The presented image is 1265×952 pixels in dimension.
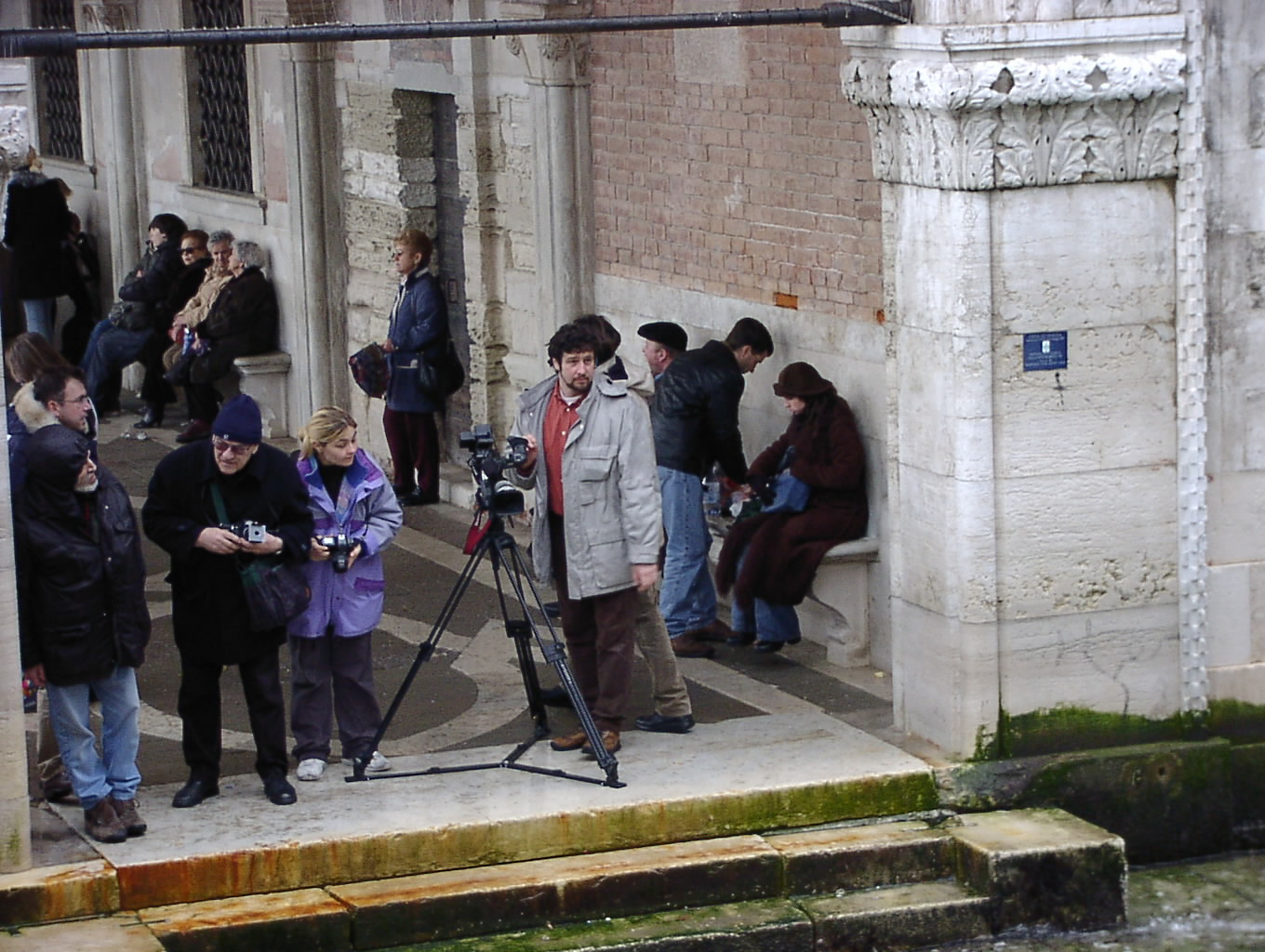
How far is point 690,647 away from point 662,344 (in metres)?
1.37

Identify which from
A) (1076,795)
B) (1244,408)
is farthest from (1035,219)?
(1076,795)

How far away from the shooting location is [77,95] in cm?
1845

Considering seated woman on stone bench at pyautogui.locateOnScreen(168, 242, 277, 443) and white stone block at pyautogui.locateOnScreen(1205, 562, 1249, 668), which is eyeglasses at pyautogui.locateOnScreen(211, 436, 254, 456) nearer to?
white stone block at pyautogui.locateOnScreen(1205, 562, 1249, 668)

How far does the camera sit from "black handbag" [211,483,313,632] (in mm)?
7504

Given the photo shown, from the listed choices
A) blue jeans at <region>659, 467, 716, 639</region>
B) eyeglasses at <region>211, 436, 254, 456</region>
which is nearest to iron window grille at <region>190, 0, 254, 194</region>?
blue jeans at <region>659, 467, 716, 639</region>

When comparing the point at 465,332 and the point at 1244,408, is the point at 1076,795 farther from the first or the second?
the point at 465,332

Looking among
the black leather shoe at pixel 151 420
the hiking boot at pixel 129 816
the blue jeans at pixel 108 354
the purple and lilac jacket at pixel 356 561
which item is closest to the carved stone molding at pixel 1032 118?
the purple and lilac jacket at pixel 356 561

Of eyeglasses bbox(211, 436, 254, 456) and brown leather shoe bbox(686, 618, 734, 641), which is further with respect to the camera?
brown leather shoe bbox(686, 618, 734, 641)

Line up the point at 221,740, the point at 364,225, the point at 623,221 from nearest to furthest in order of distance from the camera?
the point at 221,740 < the point at 623,221 < the point at 364,225

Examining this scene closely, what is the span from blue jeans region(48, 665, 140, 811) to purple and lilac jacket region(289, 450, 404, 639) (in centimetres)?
77

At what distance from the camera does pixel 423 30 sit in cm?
721

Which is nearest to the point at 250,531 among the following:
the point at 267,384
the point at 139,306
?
the point at 267,384

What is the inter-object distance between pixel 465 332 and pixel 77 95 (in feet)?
21.9

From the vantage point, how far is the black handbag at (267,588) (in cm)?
750
